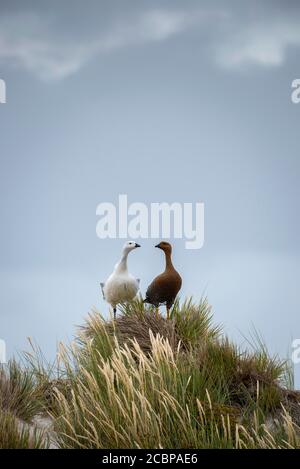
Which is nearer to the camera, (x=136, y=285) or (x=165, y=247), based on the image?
(x=165, y=247)

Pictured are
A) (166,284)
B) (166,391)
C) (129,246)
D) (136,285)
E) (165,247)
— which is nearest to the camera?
(166,391)

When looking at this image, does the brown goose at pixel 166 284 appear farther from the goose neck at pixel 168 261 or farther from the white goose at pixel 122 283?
the white goose at pixel 122 283

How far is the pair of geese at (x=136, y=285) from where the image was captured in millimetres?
13641

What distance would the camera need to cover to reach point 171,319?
14188 mm

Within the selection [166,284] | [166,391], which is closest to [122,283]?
[166,284]

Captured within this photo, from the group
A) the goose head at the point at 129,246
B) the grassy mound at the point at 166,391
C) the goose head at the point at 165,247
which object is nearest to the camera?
the grassy mound at the point at 166,391

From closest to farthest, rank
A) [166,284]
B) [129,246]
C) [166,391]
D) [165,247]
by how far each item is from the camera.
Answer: [166,391]
[166,284]
[165,247]
[129,246]

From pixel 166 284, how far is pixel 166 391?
533 centimetres

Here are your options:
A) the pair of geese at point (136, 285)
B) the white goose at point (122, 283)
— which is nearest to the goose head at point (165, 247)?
the pair of geese at point (136, 285)

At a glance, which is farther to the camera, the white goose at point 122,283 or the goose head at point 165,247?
the white goose at point 122,283

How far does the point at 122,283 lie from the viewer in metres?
13.9

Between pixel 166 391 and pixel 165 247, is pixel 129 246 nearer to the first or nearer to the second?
pixel 165 247

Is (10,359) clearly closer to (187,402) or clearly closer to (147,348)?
(147,348)
